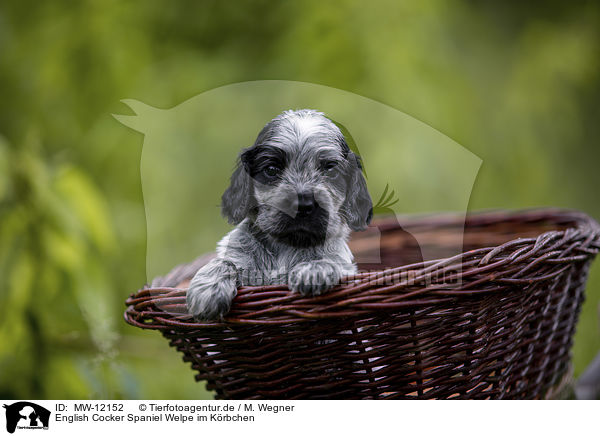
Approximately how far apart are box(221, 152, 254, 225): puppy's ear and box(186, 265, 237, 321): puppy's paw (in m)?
0.14

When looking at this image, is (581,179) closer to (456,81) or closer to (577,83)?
(577,83)

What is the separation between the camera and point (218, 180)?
1.03 metres

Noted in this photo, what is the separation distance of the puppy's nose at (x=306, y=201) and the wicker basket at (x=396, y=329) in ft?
0.48

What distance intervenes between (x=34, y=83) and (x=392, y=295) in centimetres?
121

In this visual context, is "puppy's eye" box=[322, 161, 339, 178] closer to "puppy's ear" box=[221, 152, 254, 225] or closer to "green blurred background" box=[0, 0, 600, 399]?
"puppy's ear" box=[221, 152, 254, 225]

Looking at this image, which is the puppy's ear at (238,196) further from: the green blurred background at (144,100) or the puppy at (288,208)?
the green blurred background at (144,100)

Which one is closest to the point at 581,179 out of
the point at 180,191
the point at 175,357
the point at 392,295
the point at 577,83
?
the point at 577,83

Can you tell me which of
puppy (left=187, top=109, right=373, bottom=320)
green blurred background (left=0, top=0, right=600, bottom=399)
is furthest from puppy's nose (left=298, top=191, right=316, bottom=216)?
green blurred background (left=0, top=0, right=600, bottom=399)

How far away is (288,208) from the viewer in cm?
86
